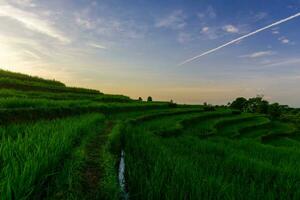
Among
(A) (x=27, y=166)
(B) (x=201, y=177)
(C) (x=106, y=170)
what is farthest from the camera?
(B) (x=201, y=177)

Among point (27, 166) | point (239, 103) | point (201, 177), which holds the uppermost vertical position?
point (239, 103)

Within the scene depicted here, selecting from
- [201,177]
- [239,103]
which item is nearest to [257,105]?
[239,103]

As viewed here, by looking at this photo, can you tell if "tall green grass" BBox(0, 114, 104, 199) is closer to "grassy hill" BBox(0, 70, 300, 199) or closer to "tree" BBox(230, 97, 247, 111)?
"grassy hill" BBox(0, 70, 300, 199)

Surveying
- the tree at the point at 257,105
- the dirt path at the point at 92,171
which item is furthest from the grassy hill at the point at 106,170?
the tree at the point at 257,105

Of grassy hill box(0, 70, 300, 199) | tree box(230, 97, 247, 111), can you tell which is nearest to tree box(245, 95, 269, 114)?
tree box(230, 97, 247, 111)

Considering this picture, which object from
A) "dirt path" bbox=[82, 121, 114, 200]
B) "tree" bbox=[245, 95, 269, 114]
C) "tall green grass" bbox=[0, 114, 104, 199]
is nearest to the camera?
"tall green grass" bbox=[0, 114, 104, 199]

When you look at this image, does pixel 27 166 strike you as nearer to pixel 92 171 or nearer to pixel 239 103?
pixel 92 171

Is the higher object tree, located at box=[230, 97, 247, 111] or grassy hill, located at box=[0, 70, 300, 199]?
tree, located at box=[230, 97, 247, 111]

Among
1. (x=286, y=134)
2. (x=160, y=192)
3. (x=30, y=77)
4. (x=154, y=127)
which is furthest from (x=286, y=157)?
(x=30, y=77)

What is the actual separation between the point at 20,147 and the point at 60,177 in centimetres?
70

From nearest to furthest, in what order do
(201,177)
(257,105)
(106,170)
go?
(106,170) → (201,177) → (257,105)

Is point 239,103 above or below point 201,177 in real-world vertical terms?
above

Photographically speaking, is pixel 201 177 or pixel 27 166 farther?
pixel 201 177

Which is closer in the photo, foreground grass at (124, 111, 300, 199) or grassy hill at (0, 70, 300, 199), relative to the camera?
grassy hill at (0, 70, 300, 199)
